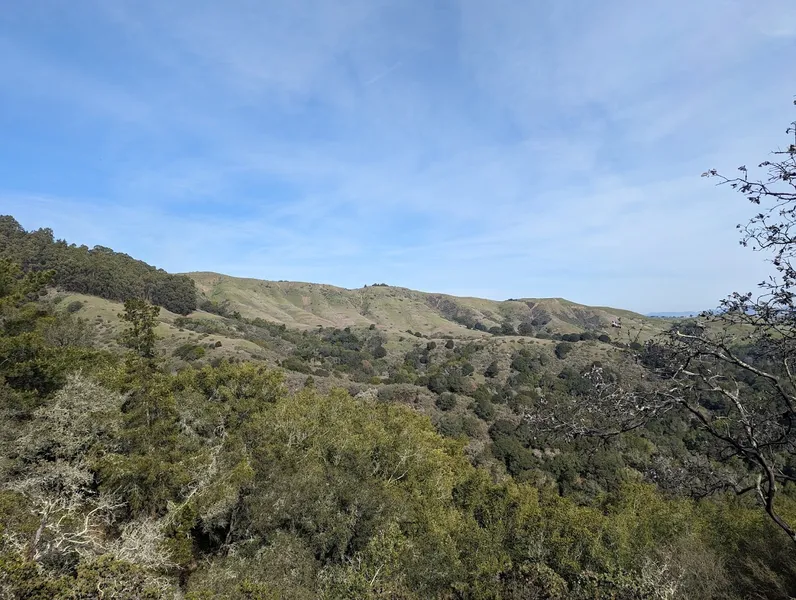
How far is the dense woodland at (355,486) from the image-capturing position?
688 centimetres

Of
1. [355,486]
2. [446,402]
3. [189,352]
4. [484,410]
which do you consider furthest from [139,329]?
[484,410]

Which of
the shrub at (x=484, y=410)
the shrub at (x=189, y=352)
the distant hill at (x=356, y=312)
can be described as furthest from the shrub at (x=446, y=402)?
the distant hill at (x=356, y=312)

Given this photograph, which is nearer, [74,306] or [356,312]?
[74,306]

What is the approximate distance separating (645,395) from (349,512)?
18.2m

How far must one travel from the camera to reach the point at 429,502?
26.2m

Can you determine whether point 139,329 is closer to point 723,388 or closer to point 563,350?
point 723,388

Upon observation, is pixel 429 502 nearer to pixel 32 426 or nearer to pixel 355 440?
pixel 355 440

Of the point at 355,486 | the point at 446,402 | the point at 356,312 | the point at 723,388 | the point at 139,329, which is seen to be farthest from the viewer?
the point at 356,312

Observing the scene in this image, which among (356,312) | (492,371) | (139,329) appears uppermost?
(356,312)

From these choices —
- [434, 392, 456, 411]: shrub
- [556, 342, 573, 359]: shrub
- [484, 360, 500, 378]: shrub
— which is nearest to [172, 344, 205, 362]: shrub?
[434, 392, 456, 411]: shrub

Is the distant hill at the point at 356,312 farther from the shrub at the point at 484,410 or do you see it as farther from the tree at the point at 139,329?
the tree at the point at 139,329

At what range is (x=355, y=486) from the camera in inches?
874

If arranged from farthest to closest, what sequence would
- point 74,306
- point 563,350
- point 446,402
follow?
point 563,350
point 74,306
point 446,402

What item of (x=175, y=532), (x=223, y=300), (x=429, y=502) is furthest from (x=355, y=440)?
(x=223, y=300)
